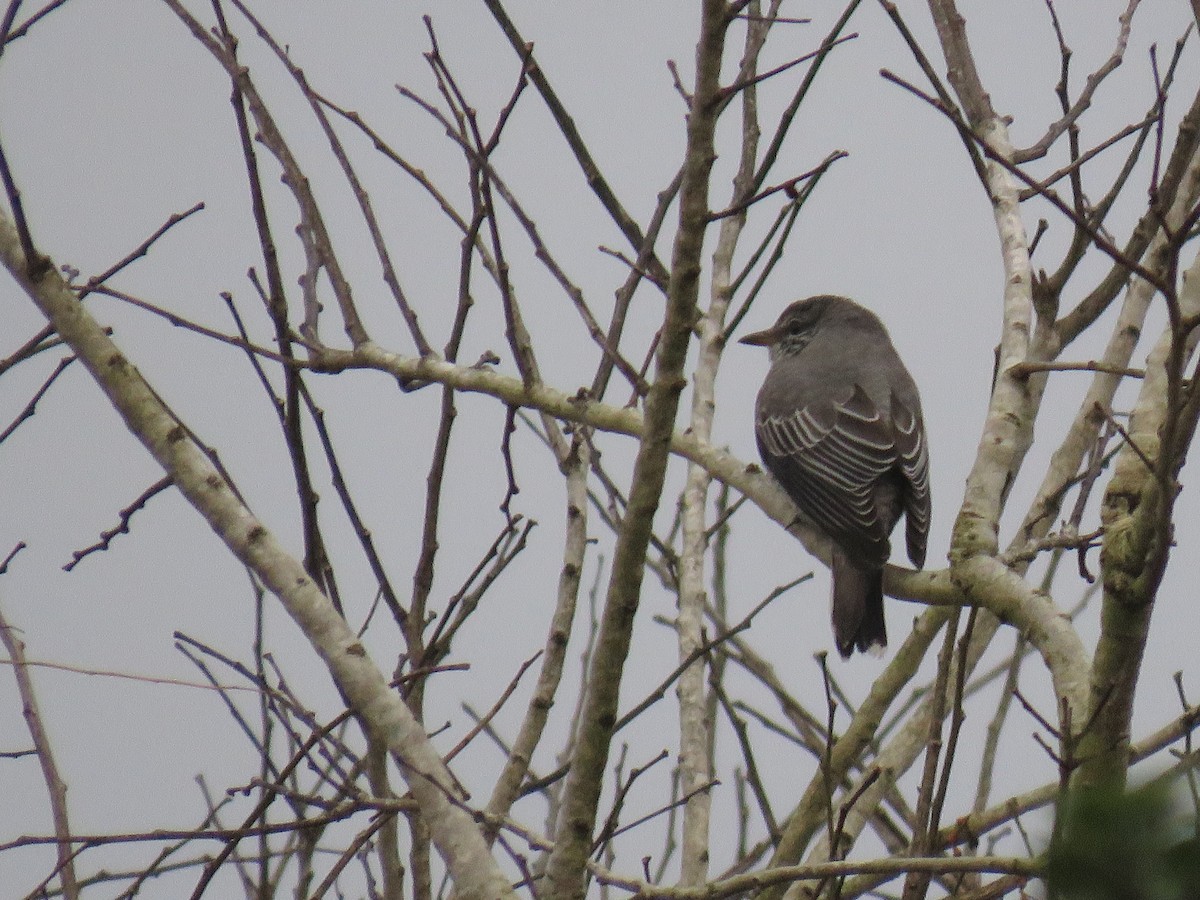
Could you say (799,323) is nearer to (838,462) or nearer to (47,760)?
(838,462)

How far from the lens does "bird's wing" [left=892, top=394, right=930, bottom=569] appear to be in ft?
18.5

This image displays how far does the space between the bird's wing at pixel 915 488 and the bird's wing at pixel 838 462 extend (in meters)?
0.05

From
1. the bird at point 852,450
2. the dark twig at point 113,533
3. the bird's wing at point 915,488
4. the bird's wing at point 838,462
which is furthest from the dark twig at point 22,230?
the bird's wing at point 915,488

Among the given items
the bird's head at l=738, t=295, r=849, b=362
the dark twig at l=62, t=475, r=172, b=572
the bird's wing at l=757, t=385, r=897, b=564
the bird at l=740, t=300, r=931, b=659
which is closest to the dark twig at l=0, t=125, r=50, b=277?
the dark twig at l=62, t=475, r=172, b=572

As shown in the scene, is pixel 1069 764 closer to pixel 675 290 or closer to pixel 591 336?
pixel 675 290

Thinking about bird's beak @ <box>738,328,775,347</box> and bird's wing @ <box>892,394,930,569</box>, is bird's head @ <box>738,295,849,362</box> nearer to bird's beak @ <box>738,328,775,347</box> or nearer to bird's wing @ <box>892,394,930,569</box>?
bird's beak @ <box>738,328,775,347</box>

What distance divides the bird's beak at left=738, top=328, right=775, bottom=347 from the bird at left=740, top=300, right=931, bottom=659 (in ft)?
0.64

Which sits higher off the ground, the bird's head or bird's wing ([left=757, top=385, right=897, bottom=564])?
the bird's head

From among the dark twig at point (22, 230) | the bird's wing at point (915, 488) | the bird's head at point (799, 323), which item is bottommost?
the dark twig at point (22, 230)

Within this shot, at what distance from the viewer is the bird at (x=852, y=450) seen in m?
5.18

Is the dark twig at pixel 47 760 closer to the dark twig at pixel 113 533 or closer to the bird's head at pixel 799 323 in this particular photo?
the dark twig at pixel 113 533

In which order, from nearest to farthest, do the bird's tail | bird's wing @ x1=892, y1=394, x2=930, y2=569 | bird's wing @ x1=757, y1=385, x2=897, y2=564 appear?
the bird's tail
bird's wing @ x1=757, y1=385, x2=897, y2=564
bird's wing @ x1=892, y1=394, x2=930, y2=569

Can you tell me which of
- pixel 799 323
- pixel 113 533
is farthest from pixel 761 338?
pixel 113 533

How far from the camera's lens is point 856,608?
5102 mm
